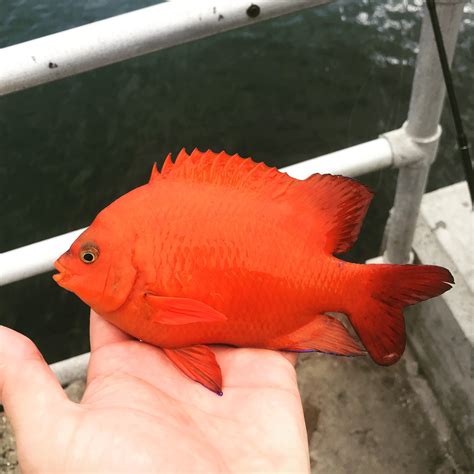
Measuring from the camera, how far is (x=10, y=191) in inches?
174

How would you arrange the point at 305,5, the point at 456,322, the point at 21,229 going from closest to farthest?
the point at 305,5, the point at 456,322, the point at 21,229

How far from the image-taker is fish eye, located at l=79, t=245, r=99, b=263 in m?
1.48

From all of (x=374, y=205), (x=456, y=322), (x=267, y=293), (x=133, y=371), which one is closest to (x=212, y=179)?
(x=267, y=293)

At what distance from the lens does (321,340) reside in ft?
5.20

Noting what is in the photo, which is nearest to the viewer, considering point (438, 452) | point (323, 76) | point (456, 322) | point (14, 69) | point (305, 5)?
point (14, 69)

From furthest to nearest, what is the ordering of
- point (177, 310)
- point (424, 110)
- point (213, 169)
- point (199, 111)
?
1. point (199, 111)
2. point (424, 110)
3. point (213, 169)
4. point (177, 310)

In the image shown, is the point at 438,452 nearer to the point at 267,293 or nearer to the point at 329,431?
the point at 329,431

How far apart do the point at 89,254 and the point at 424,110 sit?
130 centimetres

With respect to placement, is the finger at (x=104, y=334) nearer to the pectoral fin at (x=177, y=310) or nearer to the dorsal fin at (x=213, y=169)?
the pectoral fin at (x=177, y=310)

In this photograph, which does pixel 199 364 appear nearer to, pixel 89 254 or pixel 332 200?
pixel 89 254

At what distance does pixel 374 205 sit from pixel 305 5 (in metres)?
Answer: 2.76

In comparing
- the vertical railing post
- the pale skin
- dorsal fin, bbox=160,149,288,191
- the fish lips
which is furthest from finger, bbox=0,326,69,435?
the vertical railing post

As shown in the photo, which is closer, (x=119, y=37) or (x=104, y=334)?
(x=119, y=37)

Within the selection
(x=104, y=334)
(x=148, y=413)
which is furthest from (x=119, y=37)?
(x=148, y=413)
